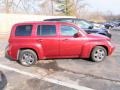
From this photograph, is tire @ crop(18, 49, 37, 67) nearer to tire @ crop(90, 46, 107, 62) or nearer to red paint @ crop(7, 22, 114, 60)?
red paint @ crop(7, 22, 114, 60)

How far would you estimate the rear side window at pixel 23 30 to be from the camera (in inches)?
415

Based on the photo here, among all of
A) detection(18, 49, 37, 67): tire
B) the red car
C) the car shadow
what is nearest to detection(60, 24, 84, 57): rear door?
the red car

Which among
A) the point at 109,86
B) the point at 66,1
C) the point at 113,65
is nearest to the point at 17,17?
the point at 113,65

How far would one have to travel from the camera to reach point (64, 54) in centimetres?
1046

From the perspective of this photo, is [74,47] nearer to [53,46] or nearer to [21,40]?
[53,46]

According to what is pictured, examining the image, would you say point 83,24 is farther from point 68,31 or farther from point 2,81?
point 2,81

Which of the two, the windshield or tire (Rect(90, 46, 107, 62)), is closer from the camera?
tire (Rect(90, 46, 107, 62))

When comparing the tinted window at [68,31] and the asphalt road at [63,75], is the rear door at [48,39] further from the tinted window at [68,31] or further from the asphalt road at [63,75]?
the asphalt road at [63,75]

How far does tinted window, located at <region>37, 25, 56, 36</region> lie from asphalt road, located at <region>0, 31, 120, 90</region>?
115 centimetres

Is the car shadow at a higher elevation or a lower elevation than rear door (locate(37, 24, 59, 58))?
lower

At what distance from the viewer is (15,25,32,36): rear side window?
10534 millimetres

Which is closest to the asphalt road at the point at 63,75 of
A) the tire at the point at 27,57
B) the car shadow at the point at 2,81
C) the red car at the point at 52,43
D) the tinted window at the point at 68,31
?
the car shadow at the point at 2,81

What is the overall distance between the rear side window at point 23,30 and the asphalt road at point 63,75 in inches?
48.4

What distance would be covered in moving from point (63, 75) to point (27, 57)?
7.83 ft
